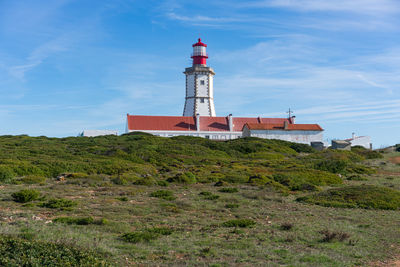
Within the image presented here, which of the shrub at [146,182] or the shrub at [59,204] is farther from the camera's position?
the shrub at [146,182]

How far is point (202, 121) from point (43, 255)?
222 feet

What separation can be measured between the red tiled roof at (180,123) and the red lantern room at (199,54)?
12.1 metres

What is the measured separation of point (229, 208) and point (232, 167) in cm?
1970

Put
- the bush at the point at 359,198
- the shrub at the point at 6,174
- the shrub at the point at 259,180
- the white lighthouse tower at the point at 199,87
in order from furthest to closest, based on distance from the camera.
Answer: the white lighthouse tower at the point at 199,87 < the shrub at the point at 259,180 < the shrub at the point at 6,174 < the bush at the point at 359,198

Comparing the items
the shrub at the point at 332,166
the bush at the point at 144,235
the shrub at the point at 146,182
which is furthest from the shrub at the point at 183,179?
the shrub at the point at 332,166

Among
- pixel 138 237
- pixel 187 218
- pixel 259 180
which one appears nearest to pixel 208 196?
pixel 187 218

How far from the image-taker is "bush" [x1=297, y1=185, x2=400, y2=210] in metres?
19.8

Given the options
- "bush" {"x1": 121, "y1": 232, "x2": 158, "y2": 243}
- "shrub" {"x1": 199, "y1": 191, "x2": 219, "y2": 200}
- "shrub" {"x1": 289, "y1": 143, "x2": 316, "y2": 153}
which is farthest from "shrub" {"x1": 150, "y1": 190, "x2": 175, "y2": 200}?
"shrub" {"x1": 289, "y1": 143, "x2": 316, "y2": 153}

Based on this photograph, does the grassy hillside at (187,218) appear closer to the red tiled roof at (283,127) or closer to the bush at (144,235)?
the bush at (144,235)

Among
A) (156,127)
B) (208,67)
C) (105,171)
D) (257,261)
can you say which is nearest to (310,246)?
(257,261)

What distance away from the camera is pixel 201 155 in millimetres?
48188

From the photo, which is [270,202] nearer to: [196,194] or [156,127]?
[196,194]

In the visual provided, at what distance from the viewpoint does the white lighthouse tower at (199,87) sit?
260 feet

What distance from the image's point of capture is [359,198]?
68.9 ft
